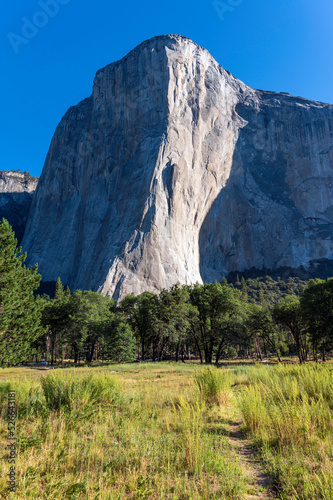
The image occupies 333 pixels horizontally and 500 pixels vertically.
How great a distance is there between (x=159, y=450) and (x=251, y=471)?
4.21 ft

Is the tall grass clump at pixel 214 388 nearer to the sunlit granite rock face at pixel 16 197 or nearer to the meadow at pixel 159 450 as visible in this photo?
the meadow at pixel 159 450

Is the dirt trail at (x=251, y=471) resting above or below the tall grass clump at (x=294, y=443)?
below

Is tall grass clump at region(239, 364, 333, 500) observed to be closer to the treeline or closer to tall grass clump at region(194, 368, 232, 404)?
tall grass clump at region(194, 368, 232, 404)

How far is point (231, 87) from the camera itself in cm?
10988

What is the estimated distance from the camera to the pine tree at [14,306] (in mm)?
15625

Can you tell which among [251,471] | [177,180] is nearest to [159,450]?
[251,471]

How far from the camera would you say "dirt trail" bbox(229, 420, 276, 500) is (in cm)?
319

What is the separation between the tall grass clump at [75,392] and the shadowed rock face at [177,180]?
5982 centimetres

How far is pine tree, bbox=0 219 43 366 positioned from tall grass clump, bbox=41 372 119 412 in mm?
10743

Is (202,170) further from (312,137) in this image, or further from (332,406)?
(332,406)

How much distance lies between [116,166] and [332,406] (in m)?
92.0

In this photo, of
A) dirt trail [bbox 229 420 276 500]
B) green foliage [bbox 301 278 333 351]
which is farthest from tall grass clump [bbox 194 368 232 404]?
green foliage [bbox 301 278 333 351]

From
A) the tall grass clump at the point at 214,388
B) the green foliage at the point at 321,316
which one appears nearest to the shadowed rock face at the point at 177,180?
the green foliage at the point at 321,316

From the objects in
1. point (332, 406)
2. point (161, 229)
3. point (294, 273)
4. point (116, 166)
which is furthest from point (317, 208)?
point (332, 406)
